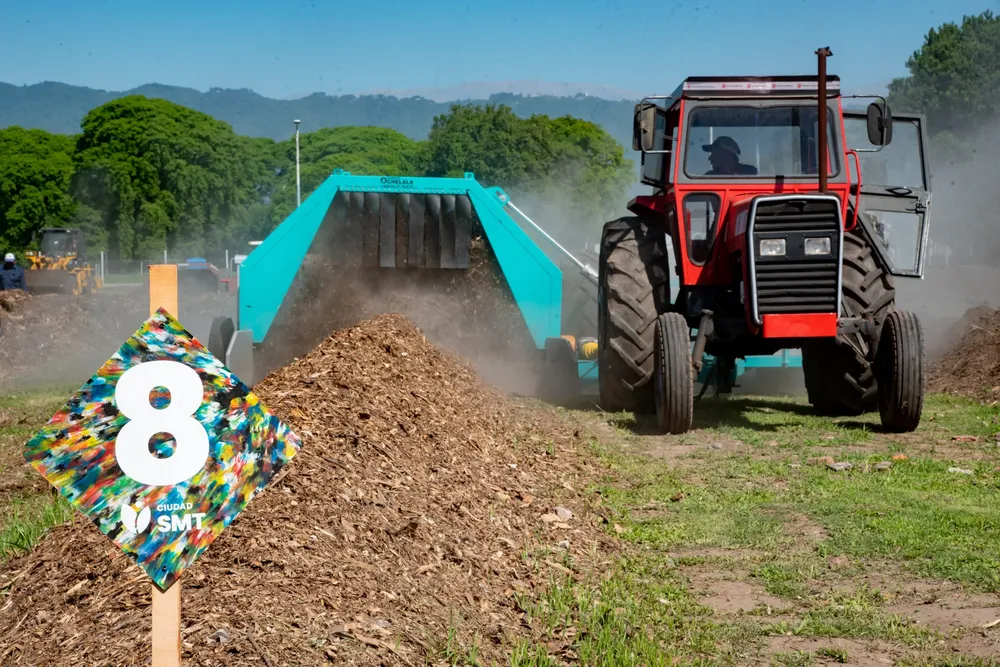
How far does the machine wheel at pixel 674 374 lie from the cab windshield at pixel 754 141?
65.1 inches

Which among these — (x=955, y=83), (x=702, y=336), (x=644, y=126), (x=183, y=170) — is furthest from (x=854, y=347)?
(x=183, y=170)

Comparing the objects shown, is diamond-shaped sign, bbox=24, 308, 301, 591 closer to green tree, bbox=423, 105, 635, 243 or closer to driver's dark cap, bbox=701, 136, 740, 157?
driver's dark cap, bbox=701, 136, 740, 157

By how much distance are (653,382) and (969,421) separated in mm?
2727

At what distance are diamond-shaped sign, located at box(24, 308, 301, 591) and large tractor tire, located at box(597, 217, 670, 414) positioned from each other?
699cm

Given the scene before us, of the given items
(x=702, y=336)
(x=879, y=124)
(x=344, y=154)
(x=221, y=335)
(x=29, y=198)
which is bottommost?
(x=221, y=335)

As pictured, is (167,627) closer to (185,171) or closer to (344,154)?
(185,171)

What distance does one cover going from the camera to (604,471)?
28.2 feet

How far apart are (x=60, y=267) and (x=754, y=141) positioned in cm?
3151

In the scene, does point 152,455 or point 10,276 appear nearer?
point 152,455

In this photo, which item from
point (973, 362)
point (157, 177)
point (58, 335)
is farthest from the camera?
point (157, 177)

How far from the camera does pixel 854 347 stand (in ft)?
33.0

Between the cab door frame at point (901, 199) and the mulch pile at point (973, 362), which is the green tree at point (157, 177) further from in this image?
the cab door frame at point (901, 199)

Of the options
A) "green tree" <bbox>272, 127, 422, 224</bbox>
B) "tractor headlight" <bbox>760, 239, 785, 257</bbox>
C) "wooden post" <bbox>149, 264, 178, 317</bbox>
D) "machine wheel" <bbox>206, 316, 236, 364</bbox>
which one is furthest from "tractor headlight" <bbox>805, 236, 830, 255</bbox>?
"green tree" <bbox>272, 127, 422, 224</bbox>

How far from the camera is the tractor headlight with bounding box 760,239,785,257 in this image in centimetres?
973
